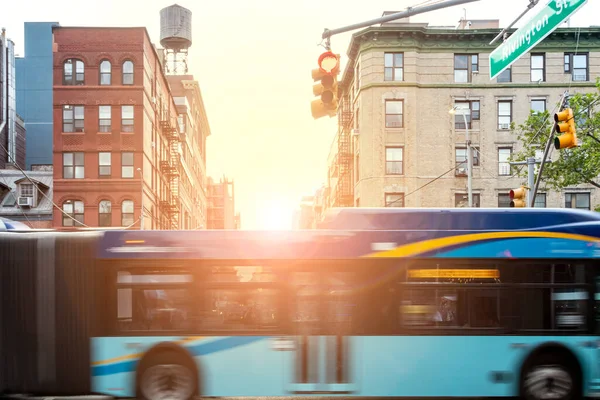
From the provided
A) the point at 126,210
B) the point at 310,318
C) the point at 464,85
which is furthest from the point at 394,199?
the point at 310,318

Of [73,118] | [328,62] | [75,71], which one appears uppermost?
[75,71]

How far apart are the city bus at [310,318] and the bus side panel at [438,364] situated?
22 millimetres

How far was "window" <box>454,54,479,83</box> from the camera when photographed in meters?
44.5

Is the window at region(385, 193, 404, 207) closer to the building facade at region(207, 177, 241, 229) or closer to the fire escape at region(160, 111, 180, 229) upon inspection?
the fire escape at region(160, 111, 180, 229)

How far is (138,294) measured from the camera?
10406 millimetres

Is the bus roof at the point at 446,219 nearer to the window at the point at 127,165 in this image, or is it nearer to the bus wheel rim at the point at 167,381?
the bus wheel rim at the point at 167,381

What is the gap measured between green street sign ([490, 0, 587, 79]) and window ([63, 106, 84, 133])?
42.6 meters

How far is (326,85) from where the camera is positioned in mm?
9211

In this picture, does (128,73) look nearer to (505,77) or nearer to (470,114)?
(470,114)

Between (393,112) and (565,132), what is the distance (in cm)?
3066

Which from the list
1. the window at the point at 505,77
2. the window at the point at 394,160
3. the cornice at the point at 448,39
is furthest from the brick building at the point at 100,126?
the window at the point at 505,77

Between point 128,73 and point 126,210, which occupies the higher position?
point 128,73

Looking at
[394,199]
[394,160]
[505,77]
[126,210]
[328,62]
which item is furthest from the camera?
[126,210]

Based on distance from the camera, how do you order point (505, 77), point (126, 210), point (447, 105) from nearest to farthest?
point (447, 105), point (505, 77), point (126, 210)
